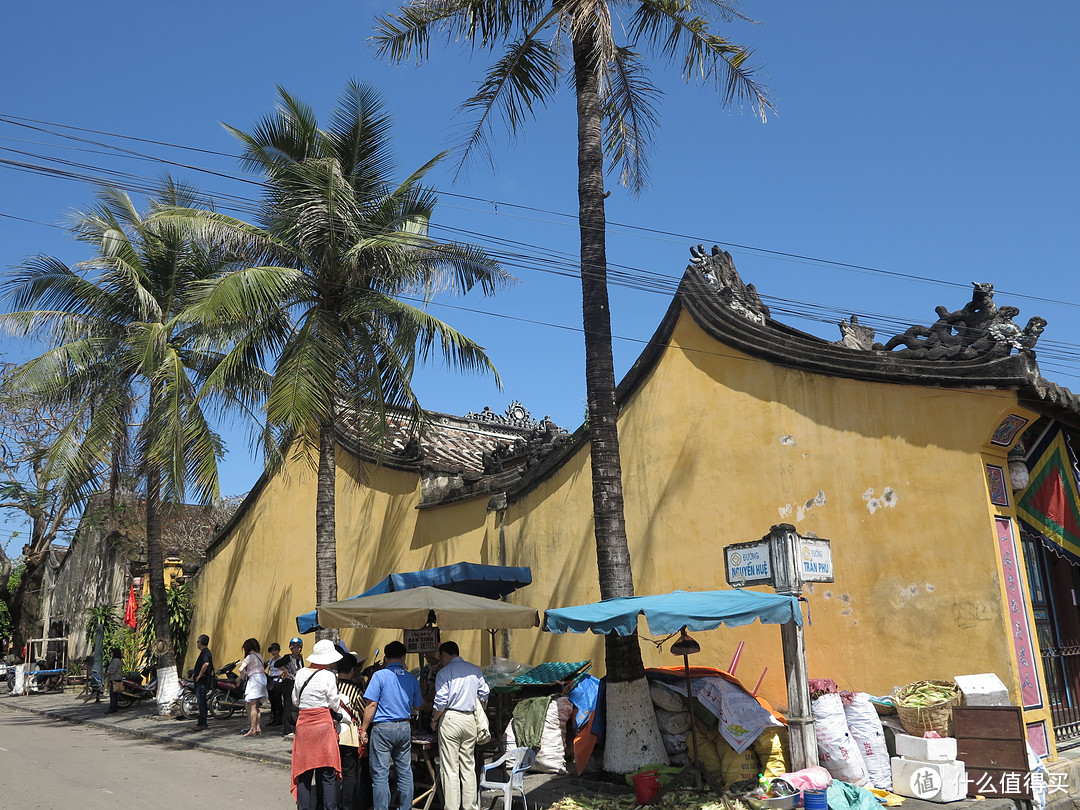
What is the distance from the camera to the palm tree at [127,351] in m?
17.3

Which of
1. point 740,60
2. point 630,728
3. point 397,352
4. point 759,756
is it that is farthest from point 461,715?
point 740,60

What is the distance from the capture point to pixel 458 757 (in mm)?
8617

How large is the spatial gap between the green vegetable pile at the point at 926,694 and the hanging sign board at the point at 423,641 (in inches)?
215

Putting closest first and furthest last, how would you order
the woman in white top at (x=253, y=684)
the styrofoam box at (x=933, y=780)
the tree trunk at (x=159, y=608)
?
the styrofoam box at (x=933, y=780) < the woman in white top at (x=253, y=684) < the tree trunk at (x=159, y=608)

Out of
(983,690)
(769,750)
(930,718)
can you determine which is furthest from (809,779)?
(983,690)

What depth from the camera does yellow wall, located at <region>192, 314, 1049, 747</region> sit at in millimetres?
9523

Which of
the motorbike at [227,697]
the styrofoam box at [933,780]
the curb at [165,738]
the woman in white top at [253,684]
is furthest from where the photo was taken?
the motorbike at [227,697]

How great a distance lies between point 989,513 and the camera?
9359mm

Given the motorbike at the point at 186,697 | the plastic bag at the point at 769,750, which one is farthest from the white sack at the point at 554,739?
the motorbike at the point at 186,697

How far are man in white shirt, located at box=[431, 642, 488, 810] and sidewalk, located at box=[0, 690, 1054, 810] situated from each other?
427 millimetres

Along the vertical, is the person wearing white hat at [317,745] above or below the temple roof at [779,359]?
below

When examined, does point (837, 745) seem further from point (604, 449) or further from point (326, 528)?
point (326, 528)

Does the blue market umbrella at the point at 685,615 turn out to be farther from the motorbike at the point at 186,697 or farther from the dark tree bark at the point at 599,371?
the motorbike at the point at 186,697

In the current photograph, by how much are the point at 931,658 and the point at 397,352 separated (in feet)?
29.7
